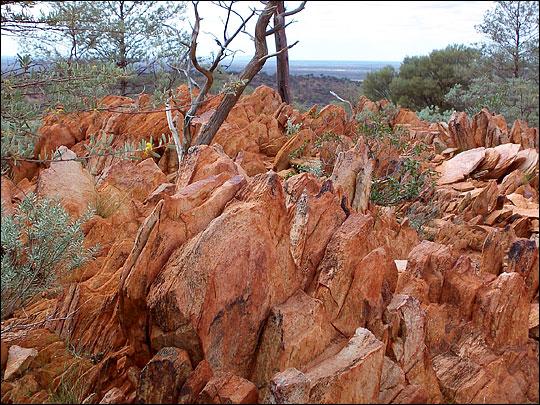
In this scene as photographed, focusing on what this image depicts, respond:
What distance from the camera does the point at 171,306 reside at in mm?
3283

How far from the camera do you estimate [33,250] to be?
366 centimetres

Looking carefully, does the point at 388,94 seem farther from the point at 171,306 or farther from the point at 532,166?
the point at 171,306

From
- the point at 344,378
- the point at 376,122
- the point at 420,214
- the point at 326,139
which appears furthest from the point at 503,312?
the point at 376,122

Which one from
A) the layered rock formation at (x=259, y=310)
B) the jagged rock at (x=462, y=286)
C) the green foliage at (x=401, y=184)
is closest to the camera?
the layered rock formation at (x=259, y=310)

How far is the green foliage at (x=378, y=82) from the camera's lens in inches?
1004

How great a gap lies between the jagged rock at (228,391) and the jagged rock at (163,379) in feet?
0.49

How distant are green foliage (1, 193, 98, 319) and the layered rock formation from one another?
0.18 metres

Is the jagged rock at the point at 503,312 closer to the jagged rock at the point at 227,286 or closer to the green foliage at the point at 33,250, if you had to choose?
the jagged rock at the point at 227,286

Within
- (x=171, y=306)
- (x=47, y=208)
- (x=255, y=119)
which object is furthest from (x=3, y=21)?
(x=255, y=119)

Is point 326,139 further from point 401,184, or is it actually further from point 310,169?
point 401,184

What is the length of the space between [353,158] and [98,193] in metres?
2.67

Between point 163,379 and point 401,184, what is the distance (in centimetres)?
604

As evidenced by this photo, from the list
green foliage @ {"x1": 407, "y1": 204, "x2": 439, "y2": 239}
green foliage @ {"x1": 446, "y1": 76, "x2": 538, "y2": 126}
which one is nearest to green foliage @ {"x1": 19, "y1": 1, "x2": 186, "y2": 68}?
green foliage @ {"x1": 407, "y1": 204, "x2": 439, "y2": 239}

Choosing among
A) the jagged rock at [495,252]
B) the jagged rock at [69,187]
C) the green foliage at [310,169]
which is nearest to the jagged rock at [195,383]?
the jagged rock at [69,187]
